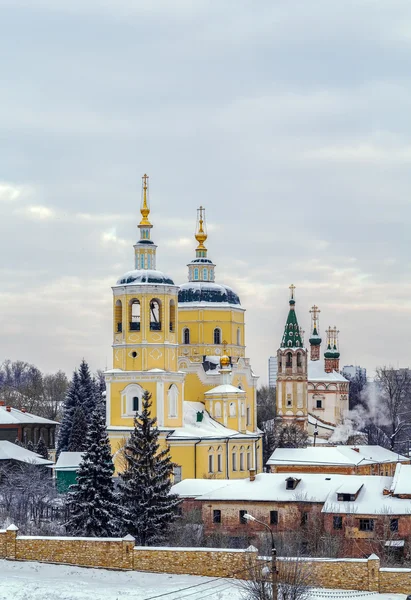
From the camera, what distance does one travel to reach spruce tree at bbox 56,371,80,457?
233ft

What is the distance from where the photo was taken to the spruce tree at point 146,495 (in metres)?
41.1

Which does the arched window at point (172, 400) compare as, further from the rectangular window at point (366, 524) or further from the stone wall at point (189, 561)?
the stone wall at point (189, 561)

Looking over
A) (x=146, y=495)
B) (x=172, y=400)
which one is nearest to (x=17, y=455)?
(x=172, y=400)

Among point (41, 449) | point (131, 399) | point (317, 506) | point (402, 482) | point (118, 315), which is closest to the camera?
point (402, 482)

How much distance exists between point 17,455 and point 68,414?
1438 centimetres

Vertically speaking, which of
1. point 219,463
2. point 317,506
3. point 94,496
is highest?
point 219,463

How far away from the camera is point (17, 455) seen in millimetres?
58031

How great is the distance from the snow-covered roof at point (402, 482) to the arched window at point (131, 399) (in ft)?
52.9

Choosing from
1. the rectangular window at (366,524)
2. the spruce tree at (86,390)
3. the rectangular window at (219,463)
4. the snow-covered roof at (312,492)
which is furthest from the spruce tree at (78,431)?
the rectangular window at (366,524)

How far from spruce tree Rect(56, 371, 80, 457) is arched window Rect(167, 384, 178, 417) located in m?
13.3

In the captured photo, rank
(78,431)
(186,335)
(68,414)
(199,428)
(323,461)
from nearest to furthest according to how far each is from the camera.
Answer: (199,428) < (323,461) < (78,431) < (186,335) < (68,414)

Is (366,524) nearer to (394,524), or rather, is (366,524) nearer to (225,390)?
(394,524)

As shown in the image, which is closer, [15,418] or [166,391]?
[166,391]

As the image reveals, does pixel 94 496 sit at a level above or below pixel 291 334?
below
